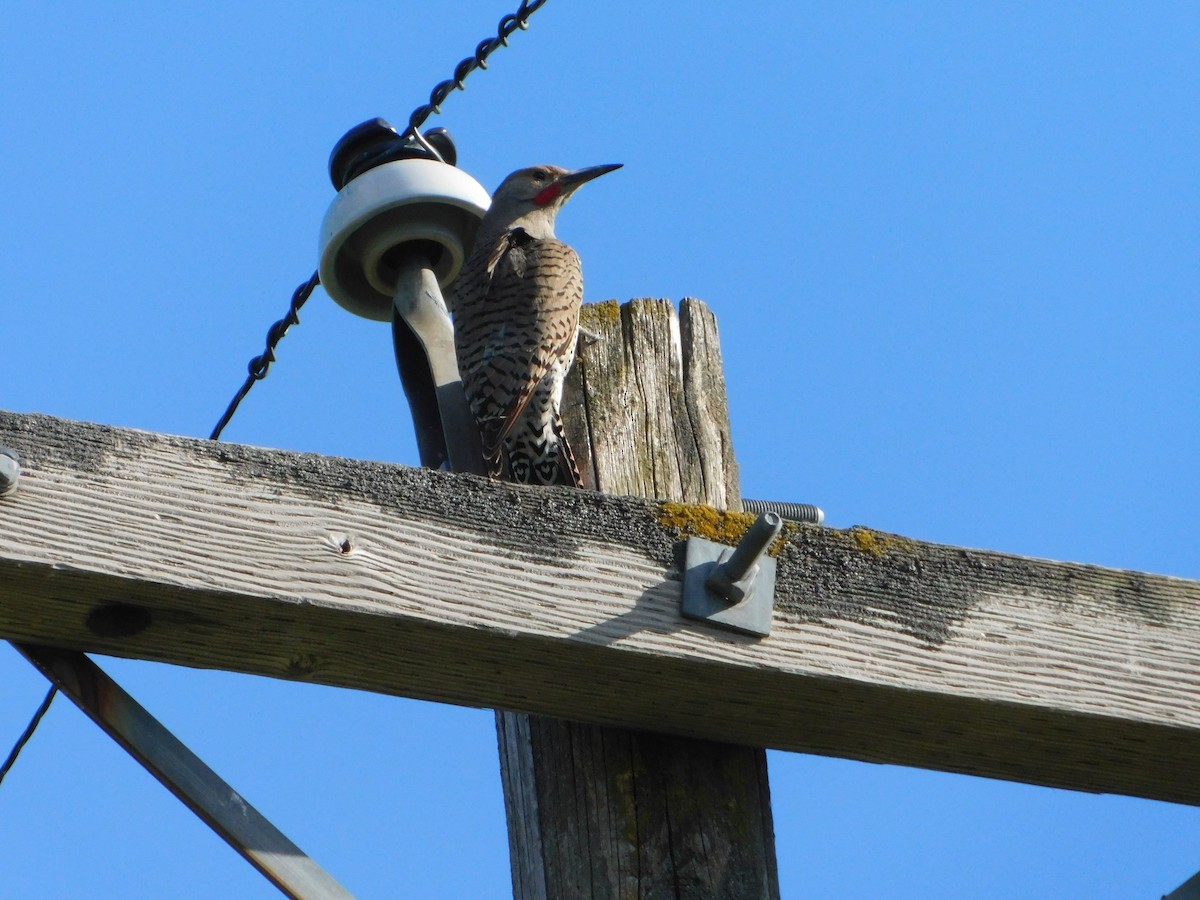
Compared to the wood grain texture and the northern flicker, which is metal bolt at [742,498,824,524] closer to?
the wood grain texture

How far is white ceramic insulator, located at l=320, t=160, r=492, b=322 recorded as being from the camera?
10.3 ft

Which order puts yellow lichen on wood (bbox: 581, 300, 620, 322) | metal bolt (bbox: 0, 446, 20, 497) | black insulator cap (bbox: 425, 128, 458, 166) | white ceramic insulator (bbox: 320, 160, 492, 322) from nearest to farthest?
metal bolt (bbox: 0, 446, 20, 497) < yellow lichen on wood (bbox: 581, 300, 620, 322) < white ceramic insulator (bbox: 320, 160, 492, 322) < black insulator cap (bbox: 425, 128, 458, 166)

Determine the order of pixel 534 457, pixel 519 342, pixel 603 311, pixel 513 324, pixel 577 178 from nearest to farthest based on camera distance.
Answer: pixel 603 311 < pixel 534 457 < pixel 519 342 < pixel 513 324 < pixel 577 178

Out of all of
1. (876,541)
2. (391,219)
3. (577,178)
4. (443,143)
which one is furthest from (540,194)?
(876,541)

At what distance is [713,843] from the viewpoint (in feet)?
6.49

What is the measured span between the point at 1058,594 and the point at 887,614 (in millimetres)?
248

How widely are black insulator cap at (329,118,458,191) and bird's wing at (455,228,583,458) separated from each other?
3.39 ft

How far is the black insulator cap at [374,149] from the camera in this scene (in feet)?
10.8

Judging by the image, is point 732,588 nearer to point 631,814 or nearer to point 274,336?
point 631,814

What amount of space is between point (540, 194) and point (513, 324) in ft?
5.08

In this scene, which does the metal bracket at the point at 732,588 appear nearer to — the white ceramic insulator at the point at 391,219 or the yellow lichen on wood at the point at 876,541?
the yellow lichen on wood at the point at 876,541

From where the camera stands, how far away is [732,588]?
1.82 m

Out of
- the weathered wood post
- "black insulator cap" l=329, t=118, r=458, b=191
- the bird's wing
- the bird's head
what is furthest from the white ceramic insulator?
the bird's head

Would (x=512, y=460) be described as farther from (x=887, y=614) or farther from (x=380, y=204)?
(x=887, y=614)
